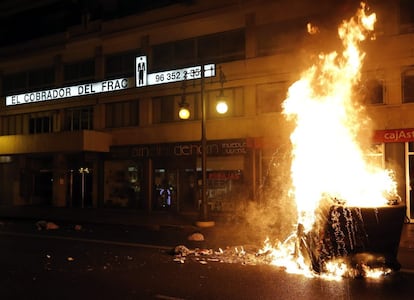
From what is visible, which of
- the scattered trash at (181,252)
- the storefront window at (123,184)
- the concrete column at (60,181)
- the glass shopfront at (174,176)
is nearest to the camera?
the scattered trash at (181,252)

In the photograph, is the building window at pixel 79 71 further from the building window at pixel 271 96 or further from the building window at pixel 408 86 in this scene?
the building window at pixel 408 86

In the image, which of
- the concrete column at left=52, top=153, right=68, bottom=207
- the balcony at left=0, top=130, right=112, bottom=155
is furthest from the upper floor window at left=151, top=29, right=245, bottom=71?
the concrete column at left=52, top=153, right=68, bottom=207

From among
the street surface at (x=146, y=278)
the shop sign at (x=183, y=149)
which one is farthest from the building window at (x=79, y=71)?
the street surface at (x=146, y=278)

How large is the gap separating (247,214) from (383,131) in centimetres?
633

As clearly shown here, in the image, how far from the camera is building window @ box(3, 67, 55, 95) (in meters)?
26.7

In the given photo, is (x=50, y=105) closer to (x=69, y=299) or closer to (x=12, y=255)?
(x=12, y=255)

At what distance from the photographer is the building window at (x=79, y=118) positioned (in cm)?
2473

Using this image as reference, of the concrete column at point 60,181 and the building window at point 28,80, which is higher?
the building window at point 28,80

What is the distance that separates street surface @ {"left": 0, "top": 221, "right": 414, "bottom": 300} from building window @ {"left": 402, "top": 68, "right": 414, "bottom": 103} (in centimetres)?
1007

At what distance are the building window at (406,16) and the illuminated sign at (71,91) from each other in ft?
41.8

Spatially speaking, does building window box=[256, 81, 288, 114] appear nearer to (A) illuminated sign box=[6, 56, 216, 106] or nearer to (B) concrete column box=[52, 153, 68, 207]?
(A) illuminated sign box=[6, 56, 216, 106]

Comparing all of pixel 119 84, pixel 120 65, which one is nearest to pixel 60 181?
pixel 119 84

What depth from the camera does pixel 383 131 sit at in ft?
54.0

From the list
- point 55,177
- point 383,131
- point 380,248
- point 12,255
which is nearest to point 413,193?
point 383,131
